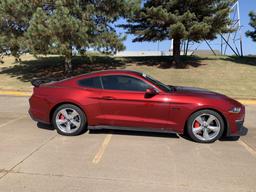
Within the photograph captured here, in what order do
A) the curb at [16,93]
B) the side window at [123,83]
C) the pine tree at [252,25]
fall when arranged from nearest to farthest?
1. the side window at [123,83]
2. the curb at [16,93]
3. the pine tree at [252,25]

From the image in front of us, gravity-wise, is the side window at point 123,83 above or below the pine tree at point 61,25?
below

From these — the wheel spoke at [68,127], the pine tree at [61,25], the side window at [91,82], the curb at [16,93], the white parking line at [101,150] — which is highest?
the pine tree at [61,25]

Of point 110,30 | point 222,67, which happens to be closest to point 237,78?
point 222,67

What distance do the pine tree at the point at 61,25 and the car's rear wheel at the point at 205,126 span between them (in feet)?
32.8

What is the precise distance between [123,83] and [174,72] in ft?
42.6

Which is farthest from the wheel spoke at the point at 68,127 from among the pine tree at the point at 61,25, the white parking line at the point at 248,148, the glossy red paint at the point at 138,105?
the pine tree at the point at 61,25

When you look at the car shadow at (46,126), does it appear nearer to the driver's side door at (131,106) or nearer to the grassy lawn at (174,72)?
the driver's side door at (131,106)

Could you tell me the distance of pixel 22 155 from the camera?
561 centimetres

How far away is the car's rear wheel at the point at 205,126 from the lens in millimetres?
6668

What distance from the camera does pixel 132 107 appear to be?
22.3ft

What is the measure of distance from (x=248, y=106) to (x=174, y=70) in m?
8.57

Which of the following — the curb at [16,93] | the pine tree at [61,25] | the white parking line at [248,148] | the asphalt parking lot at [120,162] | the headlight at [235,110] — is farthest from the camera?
the pine tree at [61,25]

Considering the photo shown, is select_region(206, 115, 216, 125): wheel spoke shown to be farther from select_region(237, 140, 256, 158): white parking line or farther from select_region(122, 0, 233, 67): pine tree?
select_region(122, 0, 233, 67): pine tree

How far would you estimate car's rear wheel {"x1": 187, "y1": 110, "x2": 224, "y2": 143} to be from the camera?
6668mm
